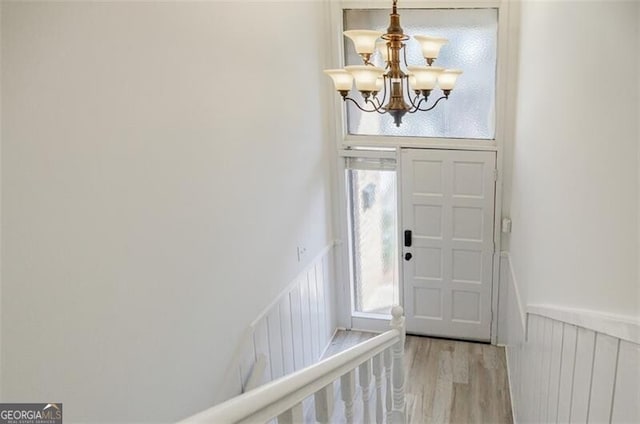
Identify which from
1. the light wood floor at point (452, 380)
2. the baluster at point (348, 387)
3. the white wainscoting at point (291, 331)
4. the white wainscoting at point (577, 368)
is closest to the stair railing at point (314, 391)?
the baluster at point (348, 387)

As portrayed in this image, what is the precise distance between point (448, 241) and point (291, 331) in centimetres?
184

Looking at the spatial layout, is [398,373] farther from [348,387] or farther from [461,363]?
[461,363]

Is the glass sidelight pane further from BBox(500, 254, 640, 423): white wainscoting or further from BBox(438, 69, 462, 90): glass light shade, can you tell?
BBox(438, 69, 462, 90): glass light shade

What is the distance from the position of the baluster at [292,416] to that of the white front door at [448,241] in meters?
3.84

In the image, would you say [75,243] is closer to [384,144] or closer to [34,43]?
[34,43]

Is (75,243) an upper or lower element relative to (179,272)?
upper

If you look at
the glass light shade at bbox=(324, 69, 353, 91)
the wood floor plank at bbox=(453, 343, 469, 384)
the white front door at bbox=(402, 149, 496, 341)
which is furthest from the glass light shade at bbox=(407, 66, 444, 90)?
the wood floor plank at bbox=(453, 343, 469, 384)

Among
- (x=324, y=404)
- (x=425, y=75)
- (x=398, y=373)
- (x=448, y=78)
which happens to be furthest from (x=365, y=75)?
(x=324, y=404)

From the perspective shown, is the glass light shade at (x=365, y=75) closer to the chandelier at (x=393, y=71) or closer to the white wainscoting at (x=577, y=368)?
the chandelier at (x=393, y=71)

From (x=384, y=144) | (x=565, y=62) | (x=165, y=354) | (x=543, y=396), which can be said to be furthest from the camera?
(x=384, y=144)

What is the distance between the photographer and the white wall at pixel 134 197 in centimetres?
161

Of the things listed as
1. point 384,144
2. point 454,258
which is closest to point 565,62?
point 384,144

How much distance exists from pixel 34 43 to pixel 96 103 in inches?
12.1

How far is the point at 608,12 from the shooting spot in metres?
1.57
